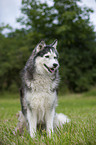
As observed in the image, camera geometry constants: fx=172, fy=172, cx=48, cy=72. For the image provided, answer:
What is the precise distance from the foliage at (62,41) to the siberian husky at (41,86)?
25.5 ft

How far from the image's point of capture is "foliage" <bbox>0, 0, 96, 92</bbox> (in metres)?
14.2

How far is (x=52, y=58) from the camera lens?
10.5 ft

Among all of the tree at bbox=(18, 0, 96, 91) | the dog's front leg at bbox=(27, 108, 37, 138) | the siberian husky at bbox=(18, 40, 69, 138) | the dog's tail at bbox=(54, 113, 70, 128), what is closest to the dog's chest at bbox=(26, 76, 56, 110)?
the siberian husky at bbox=(18, 40, 69, 138)

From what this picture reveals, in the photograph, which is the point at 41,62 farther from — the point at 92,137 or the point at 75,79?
the point at 75,79

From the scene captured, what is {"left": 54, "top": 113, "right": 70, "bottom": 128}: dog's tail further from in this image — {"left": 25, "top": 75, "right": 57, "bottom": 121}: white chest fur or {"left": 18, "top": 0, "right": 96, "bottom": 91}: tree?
{"left": 18, "top": 0, "right": 96, "bottom": 91}: tree

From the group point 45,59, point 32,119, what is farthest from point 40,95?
point 45,59

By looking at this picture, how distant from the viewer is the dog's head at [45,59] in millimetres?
3162

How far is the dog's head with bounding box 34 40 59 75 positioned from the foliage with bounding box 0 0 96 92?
785 centimetres

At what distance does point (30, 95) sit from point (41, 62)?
662 mm

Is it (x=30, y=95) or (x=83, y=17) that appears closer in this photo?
(x=30, y=95)

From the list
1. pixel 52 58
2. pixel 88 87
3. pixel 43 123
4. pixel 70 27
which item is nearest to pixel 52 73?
pixel 52 58

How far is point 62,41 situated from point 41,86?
36.2 ft

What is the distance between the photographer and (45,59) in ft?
10.5

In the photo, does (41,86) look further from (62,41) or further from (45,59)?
(62,41)
